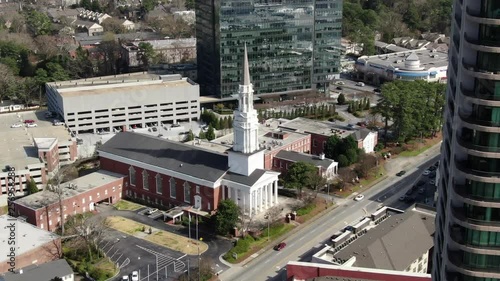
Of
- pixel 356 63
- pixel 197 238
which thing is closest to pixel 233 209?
pixel 197 238

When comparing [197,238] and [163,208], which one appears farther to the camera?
[163,208]

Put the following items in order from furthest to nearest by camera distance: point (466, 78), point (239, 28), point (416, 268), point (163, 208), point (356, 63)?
point (356, 63) → point (239, 28) → point (163, 208) → point (416, 268) → point (466, 78)

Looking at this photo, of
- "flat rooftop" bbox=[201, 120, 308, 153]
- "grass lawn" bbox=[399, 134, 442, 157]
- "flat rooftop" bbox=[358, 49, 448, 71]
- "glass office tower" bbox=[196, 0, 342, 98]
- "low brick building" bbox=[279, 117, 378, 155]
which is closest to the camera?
"flat rooftop" bbox=[201, 120, 308, 153]

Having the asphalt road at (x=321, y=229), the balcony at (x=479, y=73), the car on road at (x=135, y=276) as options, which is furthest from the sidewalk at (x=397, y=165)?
the balcony at (x=479, y=73)

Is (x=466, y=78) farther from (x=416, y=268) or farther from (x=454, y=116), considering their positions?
(x=416, y=268)

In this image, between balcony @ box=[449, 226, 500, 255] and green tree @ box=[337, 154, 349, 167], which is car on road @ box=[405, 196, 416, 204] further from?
balcony @ box=[449, 226, 500, 255]

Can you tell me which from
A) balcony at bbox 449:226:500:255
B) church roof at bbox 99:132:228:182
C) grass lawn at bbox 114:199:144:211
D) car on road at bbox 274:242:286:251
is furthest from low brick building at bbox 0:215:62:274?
balcony at bbox 449:226:500:255
